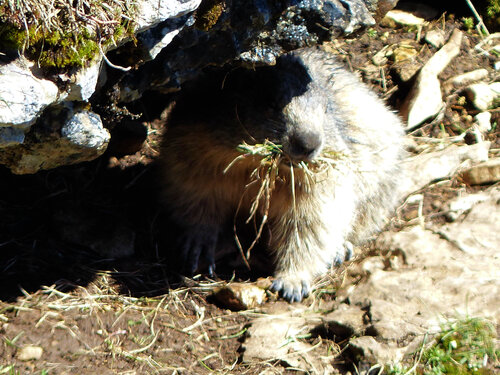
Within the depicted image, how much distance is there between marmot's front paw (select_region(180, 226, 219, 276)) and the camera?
20.2 feet

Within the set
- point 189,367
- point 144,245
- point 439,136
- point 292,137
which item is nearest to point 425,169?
point 439,136

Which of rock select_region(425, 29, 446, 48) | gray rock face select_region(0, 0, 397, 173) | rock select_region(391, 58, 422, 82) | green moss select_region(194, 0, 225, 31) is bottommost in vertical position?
rock select_region(391, 58, 422, 82)

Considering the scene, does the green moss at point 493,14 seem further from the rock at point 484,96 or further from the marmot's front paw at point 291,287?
the marmot's front paw at point 291,287

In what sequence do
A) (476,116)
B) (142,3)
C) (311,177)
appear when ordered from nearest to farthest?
(142,3) < (311,177) < (476,116)

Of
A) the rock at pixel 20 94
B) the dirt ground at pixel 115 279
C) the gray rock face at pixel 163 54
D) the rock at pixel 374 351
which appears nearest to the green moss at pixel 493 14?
the dirt ground at pixel 115 279

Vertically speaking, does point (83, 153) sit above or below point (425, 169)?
above

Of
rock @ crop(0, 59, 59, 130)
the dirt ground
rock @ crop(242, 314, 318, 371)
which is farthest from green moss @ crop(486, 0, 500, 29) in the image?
rock @ crop(0, 59, 59, 130)

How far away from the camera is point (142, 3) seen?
3.68 metres

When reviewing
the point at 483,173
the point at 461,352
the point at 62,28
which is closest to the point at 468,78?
the point at 483,173

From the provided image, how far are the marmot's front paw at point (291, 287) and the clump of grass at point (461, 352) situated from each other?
162 cm

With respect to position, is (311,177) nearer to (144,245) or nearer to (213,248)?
(213,248)

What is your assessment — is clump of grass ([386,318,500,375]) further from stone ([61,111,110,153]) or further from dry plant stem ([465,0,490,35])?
dry plant stem ([465,0,490,35])

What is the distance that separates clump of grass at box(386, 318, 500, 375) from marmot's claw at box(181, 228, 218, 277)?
2413 millimetres

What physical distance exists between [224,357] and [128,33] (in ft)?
8.49
